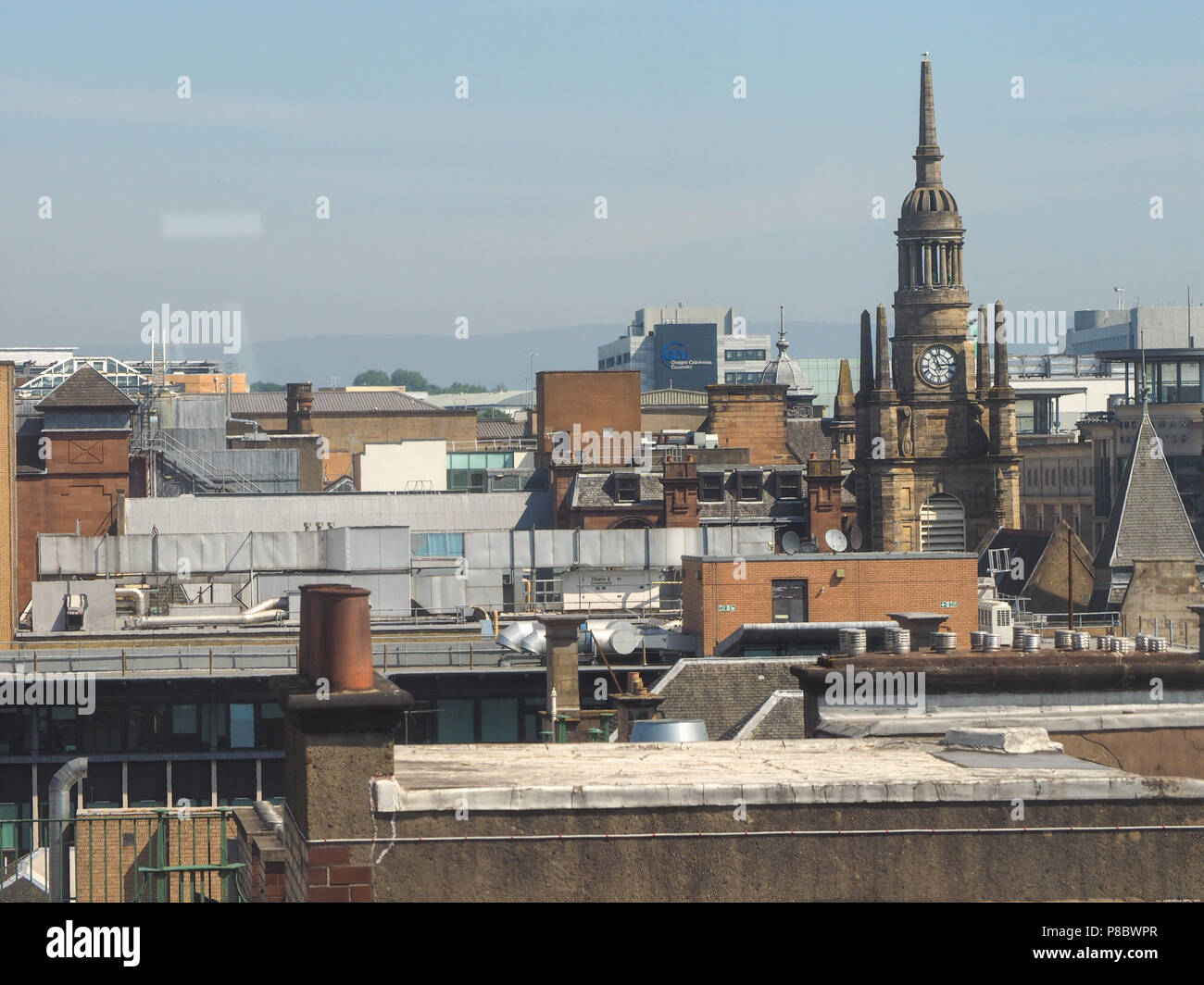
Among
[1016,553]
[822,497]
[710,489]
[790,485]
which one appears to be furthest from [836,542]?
[1016,553]

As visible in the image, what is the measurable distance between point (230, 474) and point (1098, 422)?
195ft

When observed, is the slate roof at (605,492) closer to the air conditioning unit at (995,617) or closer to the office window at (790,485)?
the office window at (790,485)

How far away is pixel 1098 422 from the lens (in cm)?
12075

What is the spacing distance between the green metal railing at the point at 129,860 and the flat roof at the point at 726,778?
2652mm

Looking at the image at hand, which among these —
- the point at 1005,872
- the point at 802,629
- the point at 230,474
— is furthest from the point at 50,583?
the point at 1005,872

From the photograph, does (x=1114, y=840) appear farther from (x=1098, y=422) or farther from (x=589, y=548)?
(x=1098, y=422)

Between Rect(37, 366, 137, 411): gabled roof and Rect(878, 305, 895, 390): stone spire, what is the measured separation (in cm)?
4527

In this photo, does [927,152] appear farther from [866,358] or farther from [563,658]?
[563,658]

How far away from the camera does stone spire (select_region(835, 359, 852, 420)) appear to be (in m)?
137

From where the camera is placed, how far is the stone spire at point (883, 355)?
4107 inches

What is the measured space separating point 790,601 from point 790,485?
3023 cm

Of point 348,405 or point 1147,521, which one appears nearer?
point 1147,521

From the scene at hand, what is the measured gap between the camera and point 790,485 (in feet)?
268
